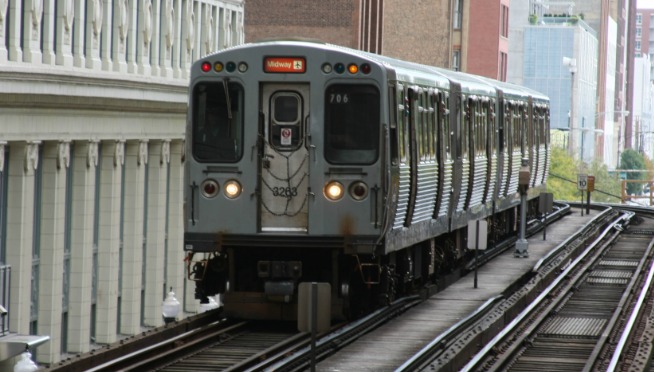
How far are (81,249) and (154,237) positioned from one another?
5240 millimetres

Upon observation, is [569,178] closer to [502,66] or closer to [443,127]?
[502,66]

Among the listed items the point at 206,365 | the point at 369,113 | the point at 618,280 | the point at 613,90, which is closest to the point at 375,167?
the point at 369,113

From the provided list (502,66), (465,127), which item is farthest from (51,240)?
(502,66)

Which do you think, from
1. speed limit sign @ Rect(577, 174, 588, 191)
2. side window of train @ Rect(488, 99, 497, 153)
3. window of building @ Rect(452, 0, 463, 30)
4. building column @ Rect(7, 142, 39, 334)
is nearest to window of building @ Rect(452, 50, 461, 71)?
Result: window of building @ Rect(452, 0, 463, 30)

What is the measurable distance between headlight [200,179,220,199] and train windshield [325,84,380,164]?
1375mm

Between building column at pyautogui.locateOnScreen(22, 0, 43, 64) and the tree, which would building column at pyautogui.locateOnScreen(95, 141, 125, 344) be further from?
the tree

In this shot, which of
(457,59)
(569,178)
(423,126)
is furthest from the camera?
(569,178)

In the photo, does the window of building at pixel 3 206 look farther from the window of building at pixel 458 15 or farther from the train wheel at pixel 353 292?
the window of building at pixel 458 15

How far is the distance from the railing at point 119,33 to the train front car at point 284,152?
29.3 feet

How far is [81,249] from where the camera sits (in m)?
34.2

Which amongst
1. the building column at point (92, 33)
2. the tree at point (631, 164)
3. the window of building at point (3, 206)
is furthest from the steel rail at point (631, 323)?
the tree at point (631, 164)

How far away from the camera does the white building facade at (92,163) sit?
99.6 ft

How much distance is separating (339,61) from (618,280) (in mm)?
12026

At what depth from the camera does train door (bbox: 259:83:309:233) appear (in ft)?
66.9
